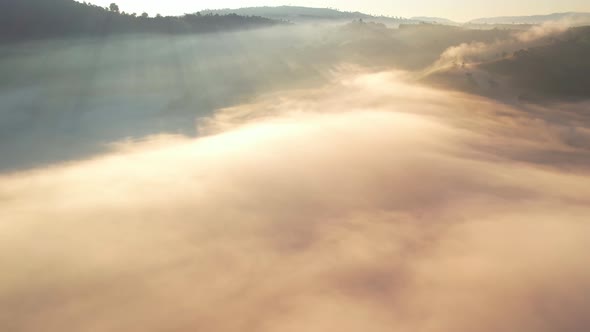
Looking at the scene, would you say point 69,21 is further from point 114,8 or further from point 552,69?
point 552,69

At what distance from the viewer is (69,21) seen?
41.0 meters

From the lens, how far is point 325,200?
10094 mm

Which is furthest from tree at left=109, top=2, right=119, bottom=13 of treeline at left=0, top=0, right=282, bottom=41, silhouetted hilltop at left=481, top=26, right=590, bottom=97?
silhouetted hilltop at left=481, top=26, right=590, bottom=97

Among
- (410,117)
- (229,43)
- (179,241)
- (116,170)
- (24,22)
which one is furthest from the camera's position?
(229,43)

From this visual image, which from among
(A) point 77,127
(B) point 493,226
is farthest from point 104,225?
(A) point 77,127

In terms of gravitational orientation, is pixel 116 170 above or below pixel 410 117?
below

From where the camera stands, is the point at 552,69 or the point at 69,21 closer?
the point at 552,69

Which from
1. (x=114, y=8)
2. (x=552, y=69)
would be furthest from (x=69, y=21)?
(x=552, y=69)

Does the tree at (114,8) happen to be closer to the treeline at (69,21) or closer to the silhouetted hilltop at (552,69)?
the treeline at (69,21)

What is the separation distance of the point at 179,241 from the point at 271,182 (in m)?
3.58

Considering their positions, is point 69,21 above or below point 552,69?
above

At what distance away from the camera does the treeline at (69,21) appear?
37.1 metres

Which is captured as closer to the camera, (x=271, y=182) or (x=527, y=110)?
(x=271, y=182)

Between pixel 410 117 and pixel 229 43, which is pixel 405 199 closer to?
pixel 410 117
